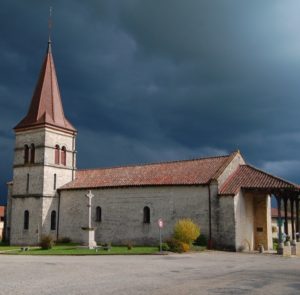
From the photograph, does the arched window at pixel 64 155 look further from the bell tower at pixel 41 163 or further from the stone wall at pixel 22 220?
the stone wall at pixel 22 220

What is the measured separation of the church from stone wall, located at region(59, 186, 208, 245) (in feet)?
0.26

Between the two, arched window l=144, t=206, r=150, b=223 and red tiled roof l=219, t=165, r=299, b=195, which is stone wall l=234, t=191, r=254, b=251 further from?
arched window l=144, t=206, r=150, b=223

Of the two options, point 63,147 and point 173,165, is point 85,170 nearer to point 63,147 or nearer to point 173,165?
point 63,147

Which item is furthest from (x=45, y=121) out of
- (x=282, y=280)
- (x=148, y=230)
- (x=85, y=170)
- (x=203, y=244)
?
(x=282, y=280)

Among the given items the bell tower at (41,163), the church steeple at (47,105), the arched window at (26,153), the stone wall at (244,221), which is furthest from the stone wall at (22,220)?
the stone wall at (244,221)

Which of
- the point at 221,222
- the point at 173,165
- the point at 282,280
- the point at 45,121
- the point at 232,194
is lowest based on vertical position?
the point at 282,280

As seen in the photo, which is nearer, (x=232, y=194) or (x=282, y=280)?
(x=282, y=280)

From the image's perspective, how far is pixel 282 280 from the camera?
15.1 m

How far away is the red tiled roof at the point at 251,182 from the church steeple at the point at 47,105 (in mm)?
18099

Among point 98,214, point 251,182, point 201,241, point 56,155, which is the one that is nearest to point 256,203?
point 251,182

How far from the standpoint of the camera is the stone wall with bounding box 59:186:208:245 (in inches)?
1336

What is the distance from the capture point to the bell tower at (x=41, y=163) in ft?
134

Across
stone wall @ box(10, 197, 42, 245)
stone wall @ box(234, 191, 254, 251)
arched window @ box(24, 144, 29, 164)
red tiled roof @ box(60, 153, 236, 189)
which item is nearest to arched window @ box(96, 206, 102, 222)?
red tiled roof @ box(60, 153, 236, 189)

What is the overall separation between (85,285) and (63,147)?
30.6 metres
